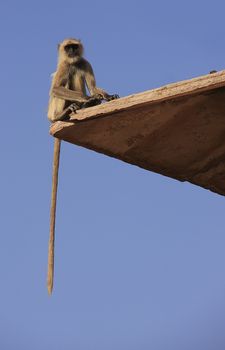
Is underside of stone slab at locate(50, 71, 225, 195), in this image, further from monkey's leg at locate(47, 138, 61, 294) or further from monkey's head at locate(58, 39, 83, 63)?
monkey's head at locate(58, 39, 83, 63)

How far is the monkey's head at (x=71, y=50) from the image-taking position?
9.51m

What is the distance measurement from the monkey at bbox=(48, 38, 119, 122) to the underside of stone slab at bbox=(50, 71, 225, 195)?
186cm

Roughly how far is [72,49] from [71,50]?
31mm

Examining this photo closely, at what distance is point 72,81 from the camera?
357 inches

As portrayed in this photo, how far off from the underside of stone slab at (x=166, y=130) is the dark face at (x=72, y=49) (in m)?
3.97

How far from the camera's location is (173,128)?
555 centimetres

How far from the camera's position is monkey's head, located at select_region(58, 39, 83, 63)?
951cm

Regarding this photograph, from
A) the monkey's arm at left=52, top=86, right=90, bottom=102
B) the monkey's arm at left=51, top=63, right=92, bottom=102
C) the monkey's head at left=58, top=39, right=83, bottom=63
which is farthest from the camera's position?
the monkey's head at left=58, top=39, right=83, bottom=63

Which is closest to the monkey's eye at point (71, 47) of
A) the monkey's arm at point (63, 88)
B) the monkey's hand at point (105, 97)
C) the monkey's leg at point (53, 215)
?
the monkey's arm at point (63, 88)

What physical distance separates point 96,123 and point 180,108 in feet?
2.01

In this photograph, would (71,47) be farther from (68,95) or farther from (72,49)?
(68,95)

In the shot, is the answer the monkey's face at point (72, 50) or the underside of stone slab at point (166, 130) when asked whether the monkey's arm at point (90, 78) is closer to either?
the monkey's face at point (72, 50)

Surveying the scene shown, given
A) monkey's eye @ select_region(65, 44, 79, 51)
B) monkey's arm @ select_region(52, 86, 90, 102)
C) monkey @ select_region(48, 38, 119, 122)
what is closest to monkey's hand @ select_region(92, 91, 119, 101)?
monkey @ select_region(48, 38, 119, 122)

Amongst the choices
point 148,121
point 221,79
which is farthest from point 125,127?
point 221,79
